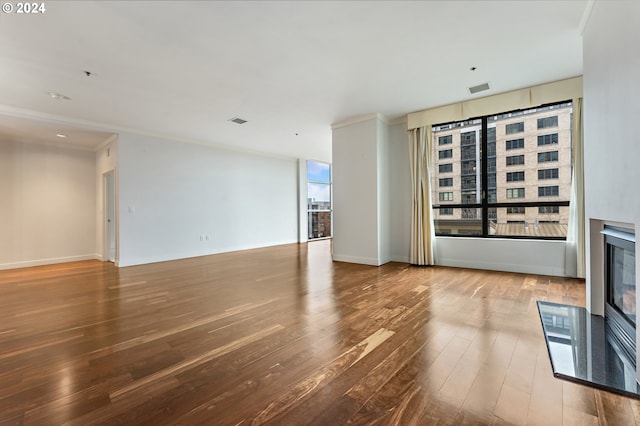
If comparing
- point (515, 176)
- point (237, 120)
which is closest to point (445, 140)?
point (515, 176)

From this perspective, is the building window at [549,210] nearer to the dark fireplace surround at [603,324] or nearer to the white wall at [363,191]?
the dark fireplace surround at [603,324]

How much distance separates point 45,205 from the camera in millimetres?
5902

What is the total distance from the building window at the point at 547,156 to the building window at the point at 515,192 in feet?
1.75

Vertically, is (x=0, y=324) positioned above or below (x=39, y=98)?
below

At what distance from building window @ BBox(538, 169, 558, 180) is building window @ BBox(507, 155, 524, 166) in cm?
31

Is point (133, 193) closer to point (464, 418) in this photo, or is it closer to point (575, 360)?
point (464, 418)

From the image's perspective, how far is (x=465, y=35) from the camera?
9.14 feet

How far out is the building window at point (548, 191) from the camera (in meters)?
4.23

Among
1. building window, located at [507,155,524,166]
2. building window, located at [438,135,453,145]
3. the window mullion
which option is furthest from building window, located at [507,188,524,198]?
building window, located at [438,135,453,145]

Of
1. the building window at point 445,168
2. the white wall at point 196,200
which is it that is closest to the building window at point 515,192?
the building window at point 445,168

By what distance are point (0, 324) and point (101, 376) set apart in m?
1.96

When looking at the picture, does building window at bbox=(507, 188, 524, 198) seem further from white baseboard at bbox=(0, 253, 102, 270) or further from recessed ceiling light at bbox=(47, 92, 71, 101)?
white baseboard at bbox=(0, 253, 102, 270)

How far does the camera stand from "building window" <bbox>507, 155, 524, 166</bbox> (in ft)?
14.8

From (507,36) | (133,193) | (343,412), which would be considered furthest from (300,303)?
(133,193)
